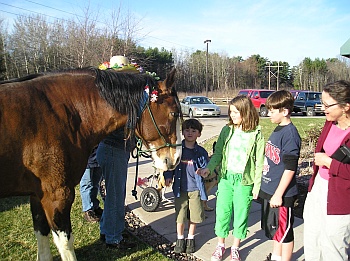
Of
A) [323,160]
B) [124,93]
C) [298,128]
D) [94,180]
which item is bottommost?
[298,128]

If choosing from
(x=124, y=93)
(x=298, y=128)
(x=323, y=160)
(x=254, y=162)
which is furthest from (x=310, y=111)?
(x=124, y=93)

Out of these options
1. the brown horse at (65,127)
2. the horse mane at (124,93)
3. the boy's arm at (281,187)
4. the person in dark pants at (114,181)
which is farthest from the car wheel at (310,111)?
the horse mane at (124,93)

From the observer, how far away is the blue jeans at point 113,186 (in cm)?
310

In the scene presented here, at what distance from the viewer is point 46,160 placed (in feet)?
7.43

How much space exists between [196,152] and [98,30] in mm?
12508

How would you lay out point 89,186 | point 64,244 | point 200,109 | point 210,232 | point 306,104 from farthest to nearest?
point 306,104 < point 200,109 < point 89,186 < point 210,232 < point 64,244

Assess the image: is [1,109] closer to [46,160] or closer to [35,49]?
[46,160]

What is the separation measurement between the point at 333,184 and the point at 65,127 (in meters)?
2.12

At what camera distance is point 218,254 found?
3.06m

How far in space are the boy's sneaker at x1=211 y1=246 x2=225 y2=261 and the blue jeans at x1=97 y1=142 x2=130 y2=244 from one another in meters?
1.04

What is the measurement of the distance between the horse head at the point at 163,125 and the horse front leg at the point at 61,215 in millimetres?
806

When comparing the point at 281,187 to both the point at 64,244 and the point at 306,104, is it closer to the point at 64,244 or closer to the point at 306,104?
the point at 64,244

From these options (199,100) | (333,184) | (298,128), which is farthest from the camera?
(199,100)

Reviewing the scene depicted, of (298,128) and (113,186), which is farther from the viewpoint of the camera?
(298,128)
